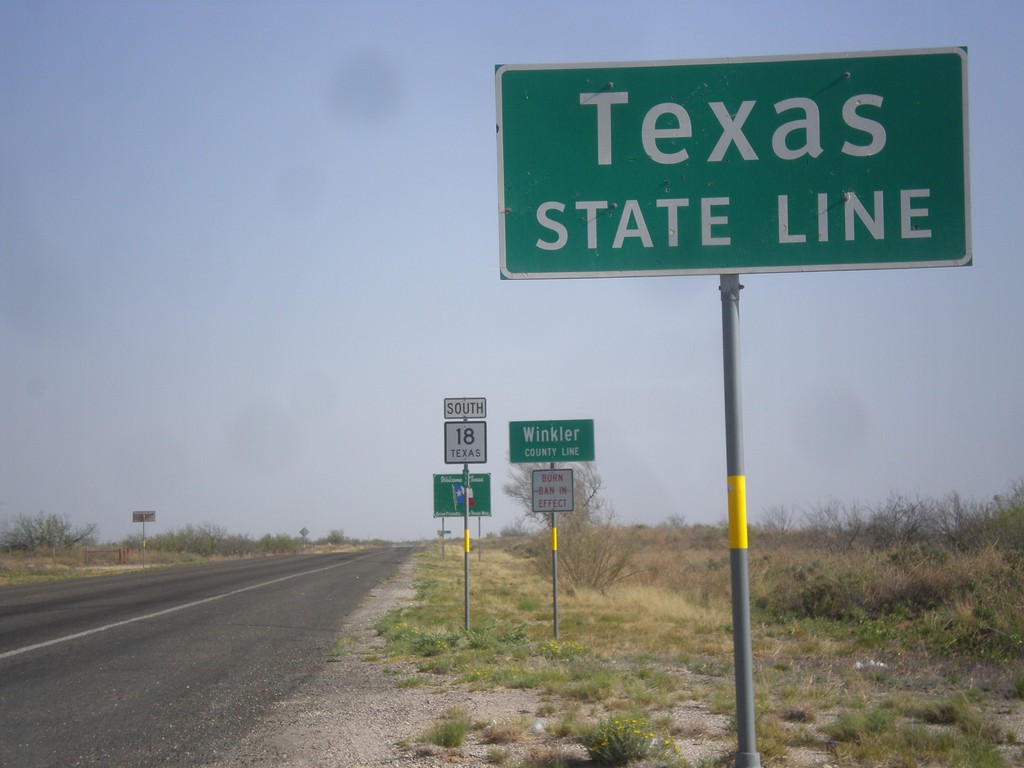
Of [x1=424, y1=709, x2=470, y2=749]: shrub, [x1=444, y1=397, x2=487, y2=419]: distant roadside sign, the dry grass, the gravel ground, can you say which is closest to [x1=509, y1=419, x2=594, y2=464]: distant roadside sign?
[x1=444, y1=397, x2=487, y2=419]: distant roadside sign

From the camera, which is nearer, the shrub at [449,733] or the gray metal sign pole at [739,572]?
the gray metal sign pole at [739,572]

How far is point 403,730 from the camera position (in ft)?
27.1

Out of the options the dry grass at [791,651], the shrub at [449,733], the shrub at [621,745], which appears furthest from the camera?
the dry grass at [791,651]

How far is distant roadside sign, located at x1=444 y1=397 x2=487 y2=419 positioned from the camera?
15281mm

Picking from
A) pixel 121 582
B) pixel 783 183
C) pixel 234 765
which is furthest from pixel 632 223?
pixel 121 582

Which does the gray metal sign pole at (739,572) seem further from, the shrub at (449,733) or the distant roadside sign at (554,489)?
the distant roadside sign at (554,489)

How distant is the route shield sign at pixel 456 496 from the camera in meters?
19.7

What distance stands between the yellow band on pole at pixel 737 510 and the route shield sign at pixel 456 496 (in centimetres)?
1377

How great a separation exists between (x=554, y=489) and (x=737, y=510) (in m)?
10.1

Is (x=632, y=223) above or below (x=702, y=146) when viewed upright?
below

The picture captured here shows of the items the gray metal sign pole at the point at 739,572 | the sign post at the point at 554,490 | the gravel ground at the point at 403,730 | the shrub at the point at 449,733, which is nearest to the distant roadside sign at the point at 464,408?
the sign post at the point at 554,490

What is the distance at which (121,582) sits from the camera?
98.1ft

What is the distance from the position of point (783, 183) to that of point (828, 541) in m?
25.7

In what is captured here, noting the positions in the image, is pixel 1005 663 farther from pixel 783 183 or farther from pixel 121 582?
pixel 121 582
